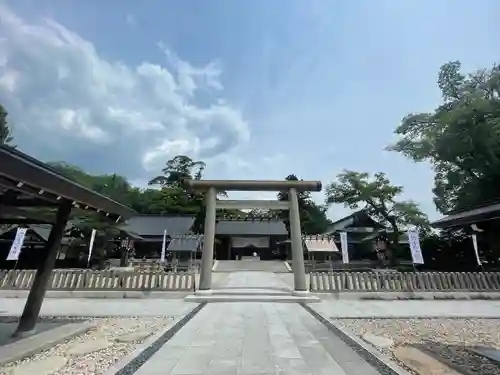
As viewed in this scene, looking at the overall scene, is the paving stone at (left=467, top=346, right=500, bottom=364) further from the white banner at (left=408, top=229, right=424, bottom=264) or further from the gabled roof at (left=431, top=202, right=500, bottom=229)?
the white banner at (left=408, top=229, right=424, bottom=264)

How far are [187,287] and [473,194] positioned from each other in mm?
18772

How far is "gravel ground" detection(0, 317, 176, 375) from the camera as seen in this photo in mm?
3965

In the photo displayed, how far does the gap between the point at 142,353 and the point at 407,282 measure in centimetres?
1002

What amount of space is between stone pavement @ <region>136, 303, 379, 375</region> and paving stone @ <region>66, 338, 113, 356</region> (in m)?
0.95

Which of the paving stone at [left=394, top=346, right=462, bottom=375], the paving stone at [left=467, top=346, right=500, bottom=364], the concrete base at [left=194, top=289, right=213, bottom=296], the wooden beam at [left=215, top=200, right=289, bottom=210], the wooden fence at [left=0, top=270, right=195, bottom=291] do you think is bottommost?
the paving stone at [left=394, top=346, right=462, bottom=375]

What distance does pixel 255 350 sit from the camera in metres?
4.75

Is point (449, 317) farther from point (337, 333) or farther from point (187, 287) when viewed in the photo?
point (187, 287)

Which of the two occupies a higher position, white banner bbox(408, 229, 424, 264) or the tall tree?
the tall tree

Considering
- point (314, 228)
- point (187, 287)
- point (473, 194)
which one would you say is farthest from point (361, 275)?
point (314, 228)

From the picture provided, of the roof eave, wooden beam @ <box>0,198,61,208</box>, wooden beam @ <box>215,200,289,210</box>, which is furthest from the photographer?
wooden beam @ <box>215,200,289,210</box>

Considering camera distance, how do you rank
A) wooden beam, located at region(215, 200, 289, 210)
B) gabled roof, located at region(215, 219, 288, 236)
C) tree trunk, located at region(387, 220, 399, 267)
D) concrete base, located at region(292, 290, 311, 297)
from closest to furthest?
concrete base, located at region(292, 290, 311, 297)
wooden beam, located at region(215, 200, 289, 210)
tree trunk, located at region(387, 220, 399, 267)
gabled roof, located at region(215, 219, 288, 236)

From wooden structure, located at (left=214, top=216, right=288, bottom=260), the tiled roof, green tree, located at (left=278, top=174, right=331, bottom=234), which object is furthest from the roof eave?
green tree, located at (left=278, top=174, right=331, bottom=234)

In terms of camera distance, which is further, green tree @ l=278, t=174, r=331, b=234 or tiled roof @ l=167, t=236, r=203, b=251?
green tree @ l=278, t=174, r=331, b=234

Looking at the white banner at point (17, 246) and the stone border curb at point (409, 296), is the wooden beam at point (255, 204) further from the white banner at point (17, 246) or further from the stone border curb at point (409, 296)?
the white banner at point (17, 246)
